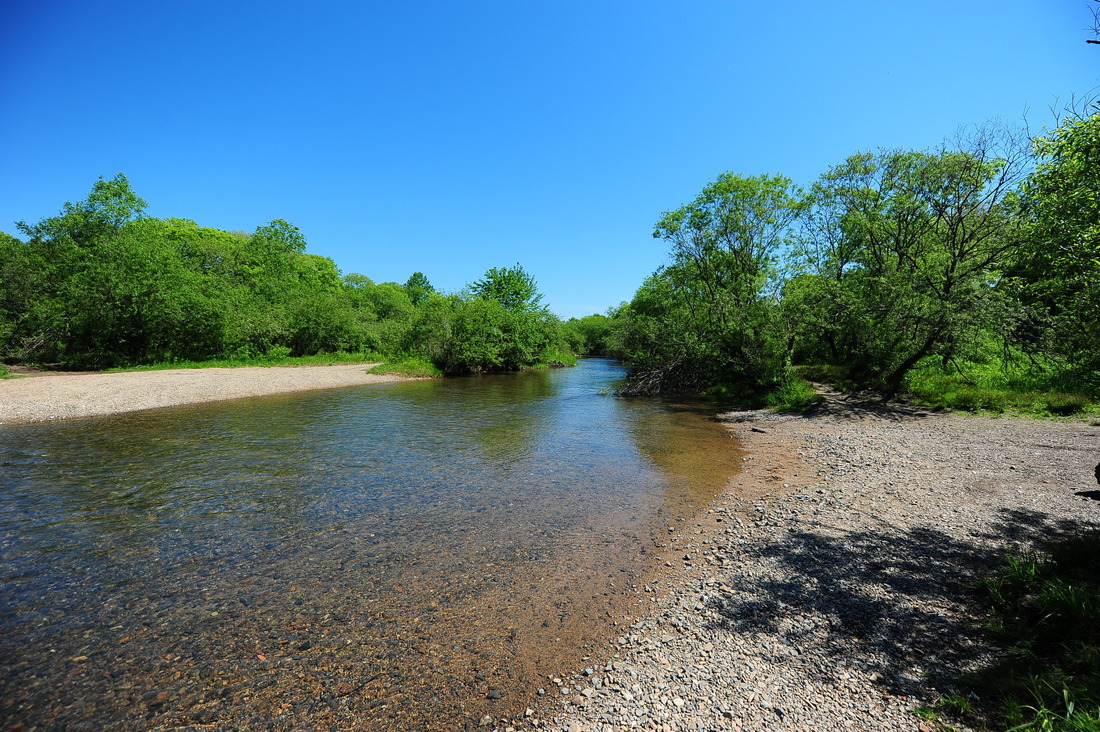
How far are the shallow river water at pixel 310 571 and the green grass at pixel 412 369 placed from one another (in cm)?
2779

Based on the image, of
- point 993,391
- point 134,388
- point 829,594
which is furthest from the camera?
point 134,388

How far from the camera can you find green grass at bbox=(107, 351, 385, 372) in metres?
36.1

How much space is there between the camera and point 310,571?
23.2 ft

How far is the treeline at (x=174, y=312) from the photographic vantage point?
34.1 m

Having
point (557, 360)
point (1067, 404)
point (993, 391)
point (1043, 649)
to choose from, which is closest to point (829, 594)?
point (1043, 649)

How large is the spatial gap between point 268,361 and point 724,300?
44729 mm

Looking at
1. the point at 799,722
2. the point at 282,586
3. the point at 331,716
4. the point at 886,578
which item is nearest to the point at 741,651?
the point at 799,722

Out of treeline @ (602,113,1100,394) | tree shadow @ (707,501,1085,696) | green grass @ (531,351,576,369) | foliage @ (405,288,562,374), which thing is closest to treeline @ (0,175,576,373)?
foliage @ (405,288,562,374)

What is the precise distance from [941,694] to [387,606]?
6.56m

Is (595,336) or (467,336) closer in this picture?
(467,336)

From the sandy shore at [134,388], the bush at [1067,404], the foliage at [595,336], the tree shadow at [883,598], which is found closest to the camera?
the tree shadow at [883,598]

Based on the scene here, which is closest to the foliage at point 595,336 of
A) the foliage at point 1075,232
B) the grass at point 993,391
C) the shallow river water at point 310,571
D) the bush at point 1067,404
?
the grass at point 993,391

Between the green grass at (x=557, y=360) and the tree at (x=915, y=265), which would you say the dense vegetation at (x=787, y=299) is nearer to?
the tree at (x=915, y=265)

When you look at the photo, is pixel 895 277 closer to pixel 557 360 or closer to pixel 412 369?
pixel 412 369
